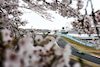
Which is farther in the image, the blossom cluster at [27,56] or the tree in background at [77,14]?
the tree in background at [77,14]

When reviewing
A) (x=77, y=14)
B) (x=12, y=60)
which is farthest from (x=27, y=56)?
(x=77, y=14)

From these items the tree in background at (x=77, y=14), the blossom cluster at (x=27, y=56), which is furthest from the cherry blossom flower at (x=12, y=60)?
the tree in background at (x=77, y=14)

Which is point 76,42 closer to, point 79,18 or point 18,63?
point 79,18

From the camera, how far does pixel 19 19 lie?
3102 mm

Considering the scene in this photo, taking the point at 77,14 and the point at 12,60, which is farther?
the point at 77,14

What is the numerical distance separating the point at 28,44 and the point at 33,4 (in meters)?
3.00

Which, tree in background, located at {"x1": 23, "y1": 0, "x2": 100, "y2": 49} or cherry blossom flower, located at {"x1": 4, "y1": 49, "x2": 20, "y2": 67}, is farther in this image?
tree in background, located at {"x1": 23, "y1": 0, "x2": 100, "y2": 49}

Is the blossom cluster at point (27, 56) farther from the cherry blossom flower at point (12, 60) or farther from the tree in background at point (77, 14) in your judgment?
the tree in background at point (77, 14)

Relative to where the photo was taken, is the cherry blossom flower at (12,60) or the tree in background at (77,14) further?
the tree in background at (77,14)

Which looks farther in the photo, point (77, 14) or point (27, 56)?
point (77, 14)

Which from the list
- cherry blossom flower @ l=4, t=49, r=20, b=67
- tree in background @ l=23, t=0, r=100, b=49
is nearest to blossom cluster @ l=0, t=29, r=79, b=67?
cherry blossom flower @ l=4, t=49, r=20, b=67

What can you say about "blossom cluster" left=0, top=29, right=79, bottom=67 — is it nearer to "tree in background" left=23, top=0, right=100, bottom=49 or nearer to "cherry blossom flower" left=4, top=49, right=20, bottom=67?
"cherry blossom flower" left=4, top=49, right=20, bottom=67

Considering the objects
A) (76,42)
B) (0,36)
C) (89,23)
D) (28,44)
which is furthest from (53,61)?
(76,42)

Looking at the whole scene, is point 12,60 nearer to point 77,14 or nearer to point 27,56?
point 27,56
